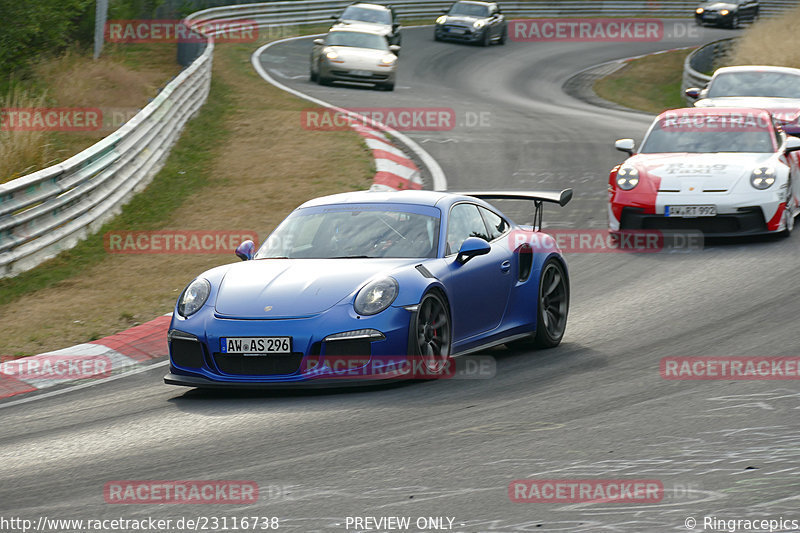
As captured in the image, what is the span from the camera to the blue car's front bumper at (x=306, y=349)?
24.0 feet

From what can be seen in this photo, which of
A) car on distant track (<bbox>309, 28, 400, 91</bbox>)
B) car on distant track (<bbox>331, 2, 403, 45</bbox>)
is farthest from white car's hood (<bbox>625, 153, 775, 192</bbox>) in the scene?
car on distant track (<bbox>331, 2, 403, 45</bbox>)

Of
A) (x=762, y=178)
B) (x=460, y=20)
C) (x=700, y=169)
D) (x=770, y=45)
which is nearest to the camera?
(x=762, y=178)

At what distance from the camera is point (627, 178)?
13.4m

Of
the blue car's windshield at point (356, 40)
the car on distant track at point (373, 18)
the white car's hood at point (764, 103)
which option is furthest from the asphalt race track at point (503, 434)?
the car on distant track at point (373, 18)

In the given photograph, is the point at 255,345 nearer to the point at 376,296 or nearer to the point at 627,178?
the point at 376,296

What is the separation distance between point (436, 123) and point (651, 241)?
33.9 feet

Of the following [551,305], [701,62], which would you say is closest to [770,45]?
[701,62]

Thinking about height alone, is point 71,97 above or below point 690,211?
below

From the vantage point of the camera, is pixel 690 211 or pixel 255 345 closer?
pixel 255 345

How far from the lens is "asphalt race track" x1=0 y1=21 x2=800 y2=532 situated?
512 cm

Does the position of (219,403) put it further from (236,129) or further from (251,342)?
(236,129)

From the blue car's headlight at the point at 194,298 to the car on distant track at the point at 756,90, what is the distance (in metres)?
11.9

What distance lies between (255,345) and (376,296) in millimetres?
797

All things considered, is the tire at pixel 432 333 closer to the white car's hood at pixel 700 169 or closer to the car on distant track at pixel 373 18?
the white car's hood at pixel 700 169
